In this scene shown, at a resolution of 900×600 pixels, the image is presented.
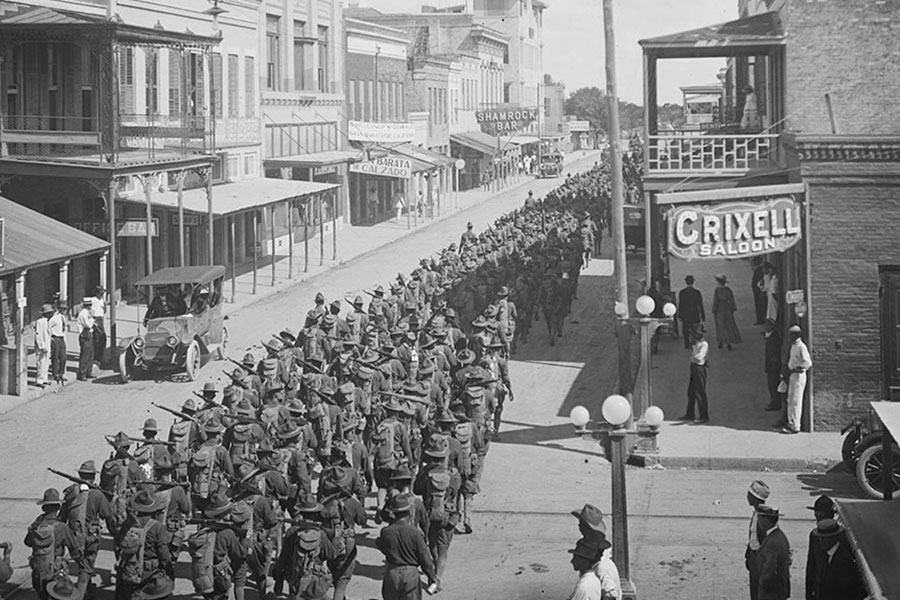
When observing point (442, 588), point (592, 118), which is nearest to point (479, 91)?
point (442, 588)

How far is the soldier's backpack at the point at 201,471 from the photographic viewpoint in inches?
575

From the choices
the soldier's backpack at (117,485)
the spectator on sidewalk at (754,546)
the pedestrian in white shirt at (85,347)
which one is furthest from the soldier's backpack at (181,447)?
the pedestrian in white shirt at (85,347)

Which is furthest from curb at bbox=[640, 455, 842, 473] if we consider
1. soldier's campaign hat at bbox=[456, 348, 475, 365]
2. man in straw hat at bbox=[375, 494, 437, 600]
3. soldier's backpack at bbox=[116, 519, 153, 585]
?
soldier's backpack at bbox=[116, 519, 153, 585]

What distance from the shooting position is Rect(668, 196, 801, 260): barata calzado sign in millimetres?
19547

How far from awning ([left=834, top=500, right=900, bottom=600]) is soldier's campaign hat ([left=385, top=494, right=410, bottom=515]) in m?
3.74

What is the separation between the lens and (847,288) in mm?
20266

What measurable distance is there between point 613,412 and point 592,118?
15644 cm

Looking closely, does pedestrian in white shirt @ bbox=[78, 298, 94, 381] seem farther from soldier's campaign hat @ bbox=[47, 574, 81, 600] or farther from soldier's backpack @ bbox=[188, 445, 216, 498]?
soldier's campaign hat @ bbox=[47, 574, 81, 600]

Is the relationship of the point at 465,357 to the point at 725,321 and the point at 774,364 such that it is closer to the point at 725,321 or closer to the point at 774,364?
the point at 774,364

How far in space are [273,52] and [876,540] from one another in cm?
3904

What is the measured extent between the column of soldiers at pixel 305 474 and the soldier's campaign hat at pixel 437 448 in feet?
0.06

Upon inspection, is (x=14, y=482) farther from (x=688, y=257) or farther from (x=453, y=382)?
(x=688, y=257)

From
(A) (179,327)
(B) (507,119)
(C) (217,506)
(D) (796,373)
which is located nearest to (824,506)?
(C) (217,506)

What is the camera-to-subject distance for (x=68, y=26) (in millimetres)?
27953
